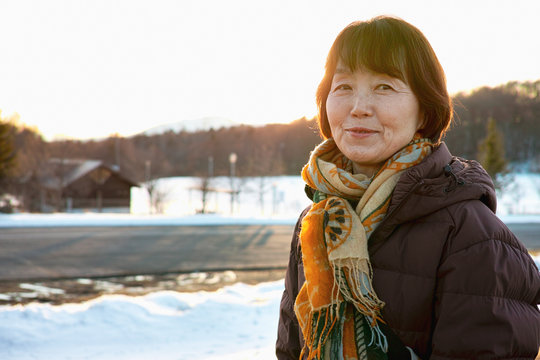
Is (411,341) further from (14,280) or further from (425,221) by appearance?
(14,280)

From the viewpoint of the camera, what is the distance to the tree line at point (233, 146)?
3778 cm

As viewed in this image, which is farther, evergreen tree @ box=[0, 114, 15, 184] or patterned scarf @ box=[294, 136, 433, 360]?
evergreen tree @ box=[0, 114, 15, 184]

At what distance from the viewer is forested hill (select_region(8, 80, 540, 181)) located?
45600 mm

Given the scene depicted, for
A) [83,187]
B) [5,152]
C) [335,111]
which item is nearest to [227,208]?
[83,187]

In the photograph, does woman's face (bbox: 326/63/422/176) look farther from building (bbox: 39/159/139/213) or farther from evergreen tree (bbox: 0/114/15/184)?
evergreen tree (bbox: 0/114/15/184)

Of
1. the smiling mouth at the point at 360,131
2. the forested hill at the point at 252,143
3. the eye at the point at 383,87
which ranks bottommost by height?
the smiling mouth at the point at 360,131

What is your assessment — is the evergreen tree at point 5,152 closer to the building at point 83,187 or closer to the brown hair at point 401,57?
the building at point 83,187

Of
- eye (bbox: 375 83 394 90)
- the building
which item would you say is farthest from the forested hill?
eye (bbox: 375 83 394 90)

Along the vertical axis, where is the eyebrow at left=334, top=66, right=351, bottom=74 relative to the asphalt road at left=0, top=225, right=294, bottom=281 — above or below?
above

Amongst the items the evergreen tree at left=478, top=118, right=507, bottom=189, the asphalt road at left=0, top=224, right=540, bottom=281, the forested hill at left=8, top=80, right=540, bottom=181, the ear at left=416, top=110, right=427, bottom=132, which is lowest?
the asphalt road at left=0, top=224, right=540, bottom=281

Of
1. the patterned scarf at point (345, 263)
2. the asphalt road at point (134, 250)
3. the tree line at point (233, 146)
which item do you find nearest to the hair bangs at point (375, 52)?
the patterned scarf at point (345, 263)

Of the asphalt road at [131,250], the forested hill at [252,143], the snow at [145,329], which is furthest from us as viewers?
the forested hill at [252,143]

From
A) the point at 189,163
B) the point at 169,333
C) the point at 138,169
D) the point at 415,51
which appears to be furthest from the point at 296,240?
the point at 189,163

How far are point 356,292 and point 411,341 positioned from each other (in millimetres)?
194
